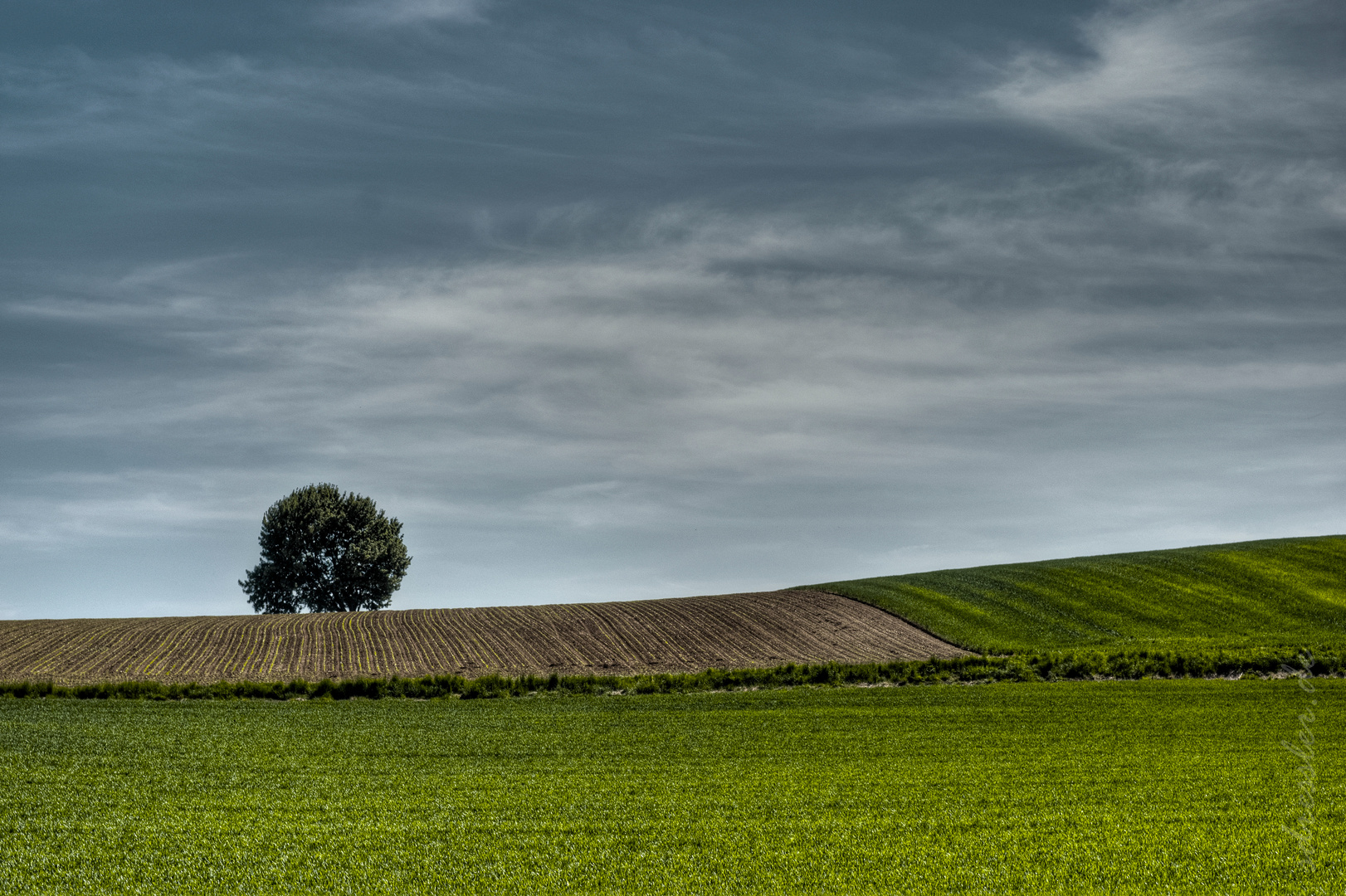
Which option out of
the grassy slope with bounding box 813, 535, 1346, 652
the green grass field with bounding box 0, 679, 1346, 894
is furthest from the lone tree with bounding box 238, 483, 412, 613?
the green grass field with bounding box 0, 679, 1346, 894

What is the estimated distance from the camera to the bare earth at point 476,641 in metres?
43.4

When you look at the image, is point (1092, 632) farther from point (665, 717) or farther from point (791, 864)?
point (791, 864)

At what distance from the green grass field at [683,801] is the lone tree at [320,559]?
170 feet

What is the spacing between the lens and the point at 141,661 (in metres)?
45.3

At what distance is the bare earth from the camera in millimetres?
43375

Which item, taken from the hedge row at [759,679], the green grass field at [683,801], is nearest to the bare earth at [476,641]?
the hedge row at [759,679]

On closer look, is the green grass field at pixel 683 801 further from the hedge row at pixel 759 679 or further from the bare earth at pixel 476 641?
the bare earth at pixel 476 641

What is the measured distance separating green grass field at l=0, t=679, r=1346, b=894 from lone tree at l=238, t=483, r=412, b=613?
170 ft

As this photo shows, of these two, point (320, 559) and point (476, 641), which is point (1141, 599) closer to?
point (476, 641)

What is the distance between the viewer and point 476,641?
50.7 metres

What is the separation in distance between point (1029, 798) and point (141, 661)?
41463 mm

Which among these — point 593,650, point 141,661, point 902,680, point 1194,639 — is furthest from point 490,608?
point 1194,639

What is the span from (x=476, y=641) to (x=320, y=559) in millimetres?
37546

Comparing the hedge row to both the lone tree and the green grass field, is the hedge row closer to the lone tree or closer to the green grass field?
the green grass field
